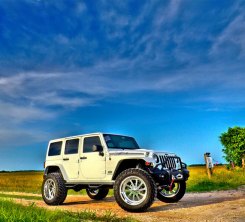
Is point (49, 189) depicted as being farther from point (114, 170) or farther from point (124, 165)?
point (124, 165)

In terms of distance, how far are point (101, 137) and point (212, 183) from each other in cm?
960

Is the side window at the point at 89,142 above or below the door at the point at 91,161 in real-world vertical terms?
above

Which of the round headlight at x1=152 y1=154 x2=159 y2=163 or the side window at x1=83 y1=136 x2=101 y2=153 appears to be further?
the side window at x1=83 y1=136 x2=101 y2=153

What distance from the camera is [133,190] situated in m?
9.68

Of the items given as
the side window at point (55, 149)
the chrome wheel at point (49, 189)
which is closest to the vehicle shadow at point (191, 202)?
the chrome wheel at point (49, 189)

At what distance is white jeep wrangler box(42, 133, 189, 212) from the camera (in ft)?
31.7

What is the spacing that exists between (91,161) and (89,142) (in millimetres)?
681

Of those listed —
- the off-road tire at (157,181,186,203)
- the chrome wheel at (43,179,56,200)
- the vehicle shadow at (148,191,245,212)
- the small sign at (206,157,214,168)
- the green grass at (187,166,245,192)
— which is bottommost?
the vehicle shadow at (148,191,245,212)

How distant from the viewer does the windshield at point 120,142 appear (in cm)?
1138

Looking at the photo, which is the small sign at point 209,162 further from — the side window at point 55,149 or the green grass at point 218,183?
the side window at point 55,149

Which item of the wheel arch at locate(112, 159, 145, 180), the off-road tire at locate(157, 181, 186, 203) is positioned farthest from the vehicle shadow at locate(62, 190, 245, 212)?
the wheel arch at locate(112, 159, 145, 180)

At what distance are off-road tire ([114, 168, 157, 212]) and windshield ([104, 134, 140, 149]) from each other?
1.59m

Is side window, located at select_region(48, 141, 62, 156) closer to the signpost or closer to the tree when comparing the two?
the signpost

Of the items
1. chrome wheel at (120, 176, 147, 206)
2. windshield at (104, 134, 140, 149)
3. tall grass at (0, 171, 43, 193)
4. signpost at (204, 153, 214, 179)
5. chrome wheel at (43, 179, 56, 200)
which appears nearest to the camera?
chrome wheel at (120, 176, 147, 206)
